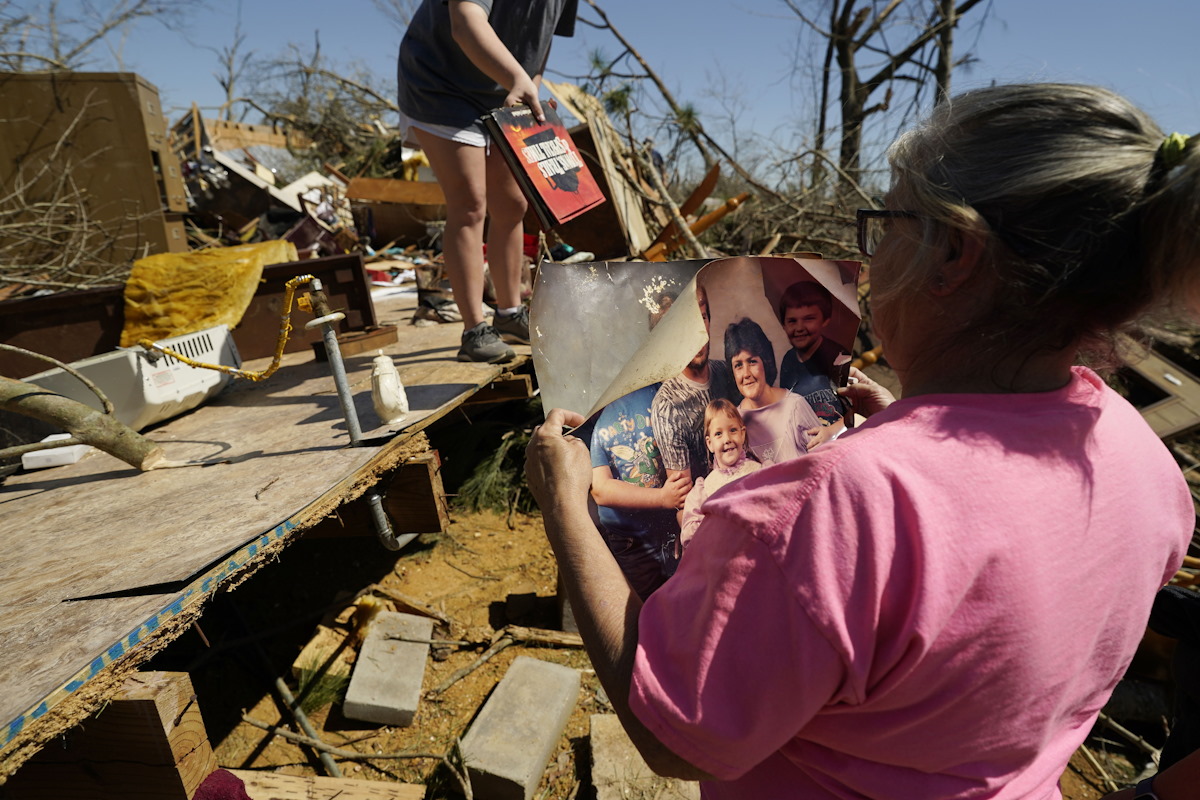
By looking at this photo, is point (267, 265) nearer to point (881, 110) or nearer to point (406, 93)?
point (406, 93)

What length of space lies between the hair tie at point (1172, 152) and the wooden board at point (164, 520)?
168 centimetres

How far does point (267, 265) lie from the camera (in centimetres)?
360

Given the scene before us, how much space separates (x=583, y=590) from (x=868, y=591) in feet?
1.29

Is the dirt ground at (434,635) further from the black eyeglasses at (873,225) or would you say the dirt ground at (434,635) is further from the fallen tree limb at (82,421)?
the black eyeglasses at (873,225)

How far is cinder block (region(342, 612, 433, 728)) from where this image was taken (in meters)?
2.56

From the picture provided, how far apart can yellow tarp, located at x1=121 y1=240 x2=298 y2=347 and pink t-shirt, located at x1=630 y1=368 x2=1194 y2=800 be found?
124 inches

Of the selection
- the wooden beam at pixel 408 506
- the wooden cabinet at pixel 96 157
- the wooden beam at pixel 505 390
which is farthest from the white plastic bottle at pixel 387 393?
the wooden cabinet at pixel 96 157

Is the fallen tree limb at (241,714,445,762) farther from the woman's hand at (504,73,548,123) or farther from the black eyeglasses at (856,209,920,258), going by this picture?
the woman's hand at (504,73,548,123)

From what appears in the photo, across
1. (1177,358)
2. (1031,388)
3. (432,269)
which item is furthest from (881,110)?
(1031,388)

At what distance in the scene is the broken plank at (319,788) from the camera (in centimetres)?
194

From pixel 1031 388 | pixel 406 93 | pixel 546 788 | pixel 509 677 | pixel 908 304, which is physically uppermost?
pixel 406 93

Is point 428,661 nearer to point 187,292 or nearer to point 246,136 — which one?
point 187,292

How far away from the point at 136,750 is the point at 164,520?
0.70m

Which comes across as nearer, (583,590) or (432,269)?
(583,590)
